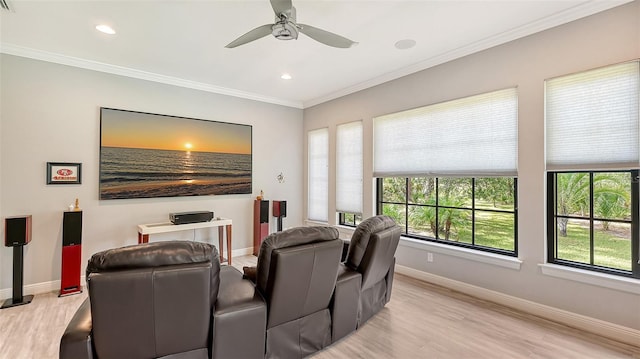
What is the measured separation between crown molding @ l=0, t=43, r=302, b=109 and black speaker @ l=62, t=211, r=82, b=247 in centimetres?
194

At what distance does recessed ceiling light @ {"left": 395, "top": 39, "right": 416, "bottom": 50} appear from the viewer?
3268mm

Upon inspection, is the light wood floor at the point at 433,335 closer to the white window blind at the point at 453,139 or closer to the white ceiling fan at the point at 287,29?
the white window blind at the point at 453,139

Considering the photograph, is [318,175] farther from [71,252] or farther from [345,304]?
[71,252]

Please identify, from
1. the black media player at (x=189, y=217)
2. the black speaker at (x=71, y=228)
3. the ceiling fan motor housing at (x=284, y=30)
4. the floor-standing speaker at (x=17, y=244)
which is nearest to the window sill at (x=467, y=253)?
the black media player at (x=189, y=217)

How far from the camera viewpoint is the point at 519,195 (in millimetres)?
3086

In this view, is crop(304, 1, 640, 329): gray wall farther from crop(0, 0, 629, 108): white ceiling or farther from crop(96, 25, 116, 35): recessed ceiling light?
crop(96, 25, 116, 35): recessed ceiling light

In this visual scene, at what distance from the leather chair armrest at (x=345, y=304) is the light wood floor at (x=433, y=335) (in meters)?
0.09

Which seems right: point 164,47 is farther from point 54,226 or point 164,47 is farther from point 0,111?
point 54,226

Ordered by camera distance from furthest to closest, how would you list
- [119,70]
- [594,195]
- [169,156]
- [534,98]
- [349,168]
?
[349,168] < [169,156] < [119,70] < [534,98] < [594,195]

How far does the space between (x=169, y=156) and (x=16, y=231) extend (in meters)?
1.89

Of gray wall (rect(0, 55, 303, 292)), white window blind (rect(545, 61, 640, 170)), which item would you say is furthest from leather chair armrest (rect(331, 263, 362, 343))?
gray wall (rect(0, 55, 303, 292))

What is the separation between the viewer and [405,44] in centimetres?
334

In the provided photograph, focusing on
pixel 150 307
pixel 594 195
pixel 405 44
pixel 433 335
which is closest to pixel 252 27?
pixel 405 44

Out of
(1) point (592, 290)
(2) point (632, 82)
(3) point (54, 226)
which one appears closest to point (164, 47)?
(3) point (54, 226)
